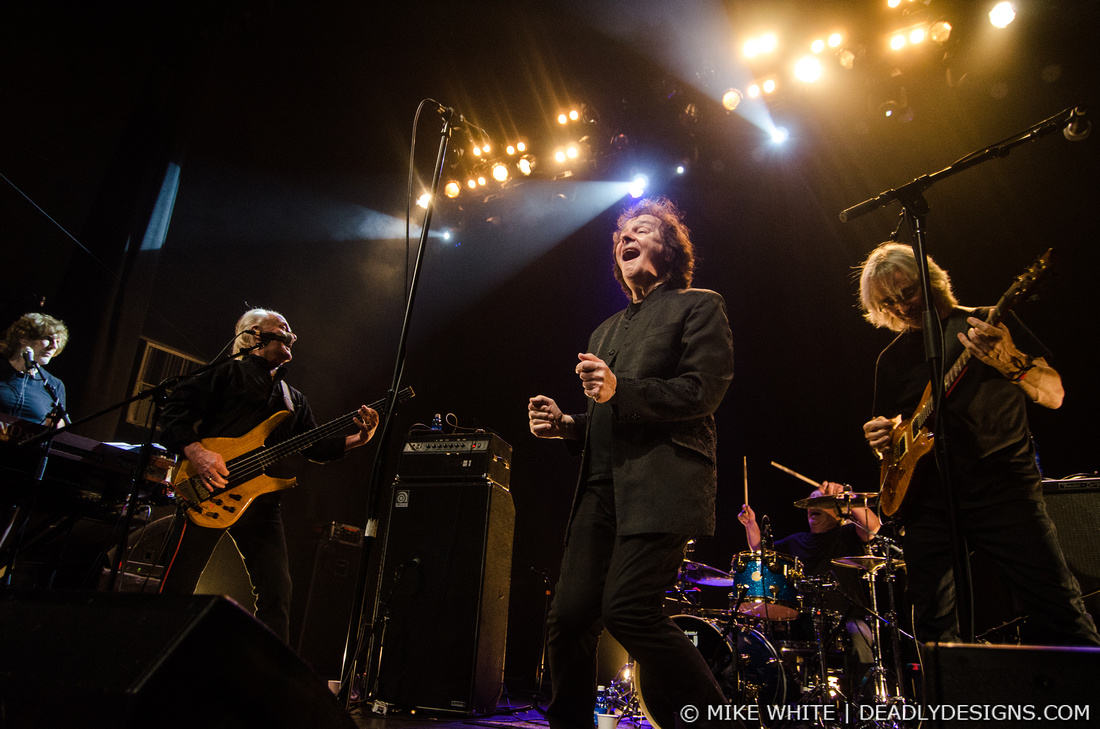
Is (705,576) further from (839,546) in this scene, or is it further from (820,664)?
(839,546)

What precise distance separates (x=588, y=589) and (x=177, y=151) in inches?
241

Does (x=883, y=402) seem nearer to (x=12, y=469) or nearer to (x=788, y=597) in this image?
(x=788, y=597)

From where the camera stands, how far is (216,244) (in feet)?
21.1

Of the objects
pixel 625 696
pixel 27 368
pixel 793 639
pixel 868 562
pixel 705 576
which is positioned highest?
pixel 27 368

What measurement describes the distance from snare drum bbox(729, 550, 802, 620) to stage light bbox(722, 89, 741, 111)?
14.6ft

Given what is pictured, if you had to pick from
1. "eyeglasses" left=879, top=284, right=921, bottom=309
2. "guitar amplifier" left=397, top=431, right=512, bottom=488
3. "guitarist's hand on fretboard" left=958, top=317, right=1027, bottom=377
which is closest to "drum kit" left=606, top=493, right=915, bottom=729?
"guitar amplifier" left=397, top=431, right=512, bottom=488

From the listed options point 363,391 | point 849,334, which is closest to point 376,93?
point 363,391

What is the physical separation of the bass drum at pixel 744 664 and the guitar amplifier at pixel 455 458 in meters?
1.93

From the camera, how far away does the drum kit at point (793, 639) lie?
4.42 metres

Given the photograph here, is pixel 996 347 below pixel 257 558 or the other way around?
the other way around

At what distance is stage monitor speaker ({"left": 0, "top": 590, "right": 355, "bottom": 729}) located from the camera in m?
0.81

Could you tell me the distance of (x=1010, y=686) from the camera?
118 centimetres

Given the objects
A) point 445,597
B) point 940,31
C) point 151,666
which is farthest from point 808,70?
Result: point 151,666

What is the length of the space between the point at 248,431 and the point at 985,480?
11.5 feet
